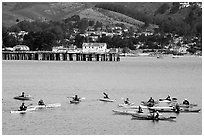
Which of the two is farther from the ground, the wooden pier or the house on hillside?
the house on hillside

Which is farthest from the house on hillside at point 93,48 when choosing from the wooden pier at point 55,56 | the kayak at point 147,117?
the kayak at point 147,117

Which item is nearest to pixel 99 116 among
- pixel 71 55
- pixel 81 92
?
pixel 81 92

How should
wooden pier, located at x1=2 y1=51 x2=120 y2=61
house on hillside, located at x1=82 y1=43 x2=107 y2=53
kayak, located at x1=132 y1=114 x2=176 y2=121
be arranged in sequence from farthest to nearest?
house on hillside, located at x1=82 y1=43 x2=107 y2=53 < wooden pier, located at x1=2 y1=51 x2=120 y2=61 < kayak, located at x1=132 y1=114 x2=176 y2=121

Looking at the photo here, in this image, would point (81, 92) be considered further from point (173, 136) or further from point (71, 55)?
point (71, 55)

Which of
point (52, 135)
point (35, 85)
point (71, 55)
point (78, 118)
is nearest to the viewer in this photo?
point (52, 135)

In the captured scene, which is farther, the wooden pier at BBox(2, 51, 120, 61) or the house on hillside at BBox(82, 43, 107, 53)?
the house on hillside at BBox(82, 43, 107, 53)

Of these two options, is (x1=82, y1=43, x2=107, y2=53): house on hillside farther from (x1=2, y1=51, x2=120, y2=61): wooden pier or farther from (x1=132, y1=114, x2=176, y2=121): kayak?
(x1=132, y1=114, x2=176, y2=121): kayak

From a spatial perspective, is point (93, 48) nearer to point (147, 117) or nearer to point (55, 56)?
point (55, 56)

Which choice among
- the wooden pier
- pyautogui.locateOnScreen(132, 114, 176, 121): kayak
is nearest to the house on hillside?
the wooden pier

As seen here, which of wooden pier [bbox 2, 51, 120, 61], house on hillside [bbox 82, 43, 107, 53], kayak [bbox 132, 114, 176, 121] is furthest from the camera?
house on hillside [bbox 82, 43, 107, 53]

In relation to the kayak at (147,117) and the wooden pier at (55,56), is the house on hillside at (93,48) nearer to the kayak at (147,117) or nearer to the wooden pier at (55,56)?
the wooden pier at (55,56)

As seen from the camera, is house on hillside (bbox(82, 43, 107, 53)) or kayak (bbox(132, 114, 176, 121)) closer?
kayak (bbox(132, 114, 176, 121))
